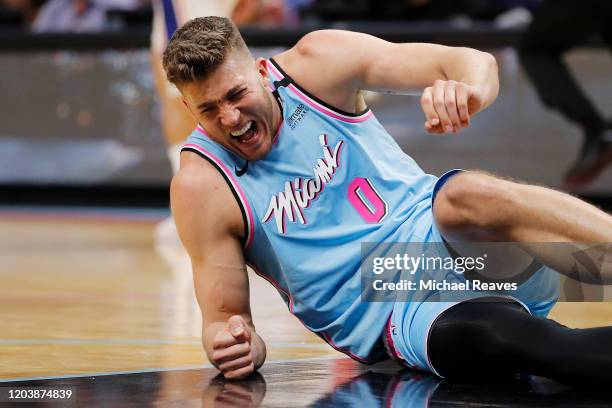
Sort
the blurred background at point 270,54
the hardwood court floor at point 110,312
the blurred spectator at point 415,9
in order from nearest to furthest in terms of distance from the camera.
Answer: the hardwood court floor at point 110,312
the blurred background at point 270,54
the blurred spectator at point 415,9

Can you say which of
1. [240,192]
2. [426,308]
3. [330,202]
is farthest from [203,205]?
[426,308]

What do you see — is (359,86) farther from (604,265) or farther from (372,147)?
(604,265)

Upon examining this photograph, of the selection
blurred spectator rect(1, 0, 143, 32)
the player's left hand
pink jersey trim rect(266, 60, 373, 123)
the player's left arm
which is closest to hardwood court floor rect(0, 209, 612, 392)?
pink jersey trim rect(266, 60, 373, 123)

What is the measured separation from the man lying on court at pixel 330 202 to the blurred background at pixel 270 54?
475 cm

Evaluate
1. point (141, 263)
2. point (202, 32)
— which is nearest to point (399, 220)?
point (202, 32)

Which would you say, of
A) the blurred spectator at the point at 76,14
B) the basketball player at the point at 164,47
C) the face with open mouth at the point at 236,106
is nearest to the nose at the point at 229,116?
the face with open mouth at the point at 236,106

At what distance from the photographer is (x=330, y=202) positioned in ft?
9.32

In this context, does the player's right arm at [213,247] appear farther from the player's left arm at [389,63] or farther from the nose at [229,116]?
the player's left arm at [389,63]

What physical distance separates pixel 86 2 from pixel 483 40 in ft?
10.1

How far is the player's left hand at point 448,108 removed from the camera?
7.60ft

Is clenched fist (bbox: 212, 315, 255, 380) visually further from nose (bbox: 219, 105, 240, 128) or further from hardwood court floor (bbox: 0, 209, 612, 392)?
nose (bbox: 219, 105, 240, 128)

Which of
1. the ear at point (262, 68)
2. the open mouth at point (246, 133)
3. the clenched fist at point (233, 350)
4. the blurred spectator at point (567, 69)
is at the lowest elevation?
the blurred spectator at point (567, 69)
